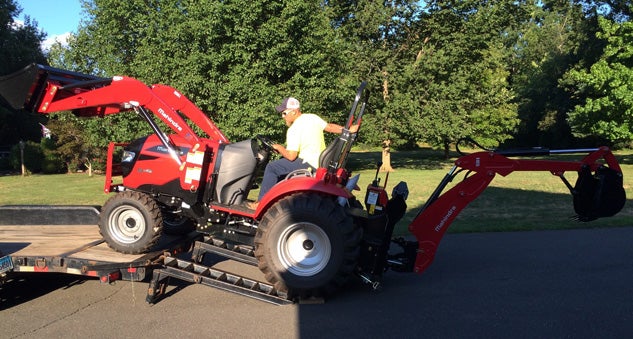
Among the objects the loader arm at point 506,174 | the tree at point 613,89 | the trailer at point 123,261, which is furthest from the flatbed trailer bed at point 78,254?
the tree at point 613,89

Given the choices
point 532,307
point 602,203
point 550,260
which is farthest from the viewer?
point 550,260

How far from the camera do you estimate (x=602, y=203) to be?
5.21 meters

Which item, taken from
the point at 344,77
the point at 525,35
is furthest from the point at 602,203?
the point at 525,35

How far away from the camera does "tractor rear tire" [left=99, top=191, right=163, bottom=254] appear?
5461 millimetres

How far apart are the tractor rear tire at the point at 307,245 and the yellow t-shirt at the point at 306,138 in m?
0.72

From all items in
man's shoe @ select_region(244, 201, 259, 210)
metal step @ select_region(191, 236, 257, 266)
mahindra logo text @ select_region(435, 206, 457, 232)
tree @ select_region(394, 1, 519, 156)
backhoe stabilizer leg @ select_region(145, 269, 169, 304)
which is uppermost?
tree @ select_region(394, 1, 519, 156)

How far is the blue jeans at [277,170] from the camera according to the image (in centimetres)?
564

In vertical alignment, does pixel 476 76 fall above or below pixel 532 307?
above

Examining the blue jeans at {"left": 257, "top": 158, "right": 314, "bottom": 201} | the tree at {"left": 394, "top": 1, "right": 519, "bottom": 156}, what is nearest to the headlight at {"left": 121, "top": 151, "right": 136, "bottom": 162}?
the blue jeans at {"left": 257, "top": 158, "right": 314, "bottom": 201}

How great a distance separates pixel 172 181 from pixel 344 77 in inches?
642

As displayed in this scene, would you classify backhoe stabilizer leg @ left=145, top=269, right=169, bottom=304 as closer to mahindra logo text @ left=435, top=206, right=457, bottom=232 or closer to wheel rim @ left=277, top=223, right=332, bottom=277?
wheel rim @ left=277, top=223, right=332, bottom=277

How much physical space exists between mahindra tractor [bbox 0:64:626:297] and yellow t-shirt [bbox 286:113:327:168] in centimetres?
31

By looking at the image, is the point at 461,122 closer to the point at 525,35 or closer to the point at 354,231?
the point at 354,231

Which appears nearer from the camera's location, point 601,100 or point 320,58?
point 320,58
